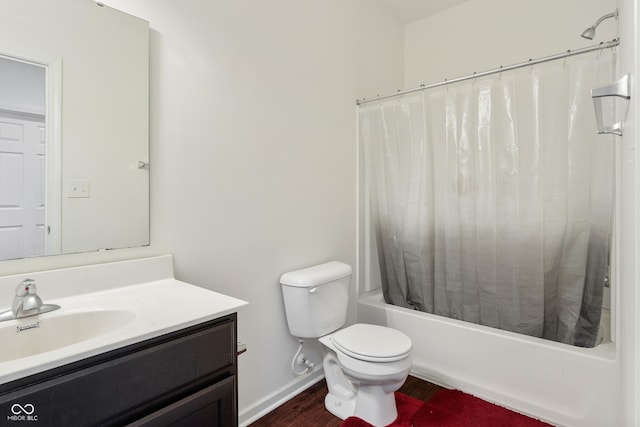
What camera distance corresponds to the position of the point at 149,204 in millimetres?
1339

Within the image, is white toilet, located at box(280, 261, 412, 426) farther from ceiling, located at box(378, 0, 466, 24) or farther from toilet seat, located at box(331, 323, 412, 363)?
ceiling, located at box(378, 0, 466, 24)

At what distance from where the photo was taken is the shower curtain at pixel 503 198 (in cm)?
163

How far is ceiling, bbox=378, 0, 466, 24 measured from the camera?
8.39 feet

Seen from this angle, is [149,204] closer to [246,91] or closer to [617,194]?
[246,91]

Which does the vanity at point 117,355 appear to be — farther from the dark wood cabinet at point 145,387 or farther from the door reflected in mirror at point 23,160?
the door reflected in mirror at point 23,160

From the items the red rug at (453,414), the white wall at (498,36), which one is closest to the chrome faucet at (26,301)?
the red rug at (453,414)

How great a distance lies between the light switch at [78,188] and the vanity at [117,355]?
0.26 m

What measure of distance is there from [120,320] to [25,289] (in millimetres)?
272

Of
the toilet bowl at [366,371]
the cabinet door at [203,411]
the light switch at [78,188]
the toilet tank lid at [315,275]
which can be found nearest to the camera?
the cabinet door at [203,411]

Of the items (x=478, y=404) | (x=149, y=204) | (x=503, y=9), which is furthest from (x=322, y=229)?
(x=503, y=9)

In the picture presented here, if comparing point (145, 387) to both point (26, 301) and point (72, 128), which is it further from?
point (72, 128)

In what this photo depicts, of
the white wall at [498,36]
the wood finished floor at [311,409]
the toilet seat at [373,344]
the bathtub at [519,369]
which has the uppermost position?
the white wall at [498,36]

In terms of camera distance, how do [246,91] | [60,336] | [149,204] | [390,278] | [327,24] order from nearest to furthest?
[60,336] → [149,204] → [246,91] → [327,24] → [390,278]

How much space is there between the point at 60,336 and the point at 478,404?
1962 millimetres
